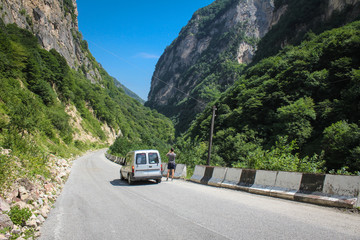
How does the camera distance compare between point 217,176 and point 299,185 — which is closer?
point 299,185

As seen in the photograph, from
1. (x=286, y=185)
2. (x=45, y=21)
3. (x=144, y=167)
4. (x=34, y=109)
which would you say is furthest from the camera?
(x=45, y=21)

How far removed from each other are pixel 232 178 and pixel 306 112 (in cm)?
3891

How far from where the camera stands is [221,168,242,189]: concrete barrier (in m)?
11.2

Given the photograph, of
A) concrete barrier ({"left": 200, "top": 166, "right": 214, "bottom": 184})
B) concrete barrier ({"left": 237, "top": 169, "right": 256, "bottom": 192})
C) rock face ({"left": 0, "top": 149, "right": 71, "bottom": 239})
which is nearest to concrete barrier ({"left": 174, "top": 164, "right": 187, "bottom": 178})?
concrete barrier ({"left": 200, "top": 166, "right": 214, "bottom": 184})

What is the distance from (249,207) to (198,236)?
9.41ft

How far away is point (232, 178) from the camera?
11.6 metres

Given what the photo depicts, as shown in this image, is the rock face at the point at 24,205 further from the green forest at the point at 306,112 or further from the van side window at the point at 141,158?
the green forest at the point at 306,112

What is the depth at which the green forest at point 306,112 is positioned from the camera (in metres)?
34.0

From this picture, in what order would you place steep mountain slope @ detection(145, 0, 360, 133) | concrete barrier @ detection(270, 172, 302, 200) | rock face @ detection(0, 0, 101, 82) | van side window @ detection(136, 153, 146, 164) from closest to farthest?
1. concrete barrier @ detection(270, 172, 302, 200)
2. van side window @ detection(136, 153, 146, 164)
3. rock face @ detection(0, 0, 101, 82)
4. steep mountain slope @ detection(145, 0, 360, 133)

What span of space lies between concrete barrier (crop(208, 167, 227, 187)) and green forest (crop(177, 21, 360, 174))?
9.35 meters

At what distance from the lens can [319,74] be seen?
5128cm

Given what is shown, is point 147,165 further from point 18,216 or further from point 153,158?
point 18,216

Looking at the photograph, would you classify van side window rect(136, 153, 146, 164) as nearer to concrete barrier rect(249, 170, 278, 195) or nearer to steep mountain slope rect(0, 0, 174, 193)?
steep mountain slope rect(0, 0, 174, 193)

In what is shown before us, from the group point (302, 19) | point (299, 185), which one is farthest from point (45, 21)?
point (302, 19)
